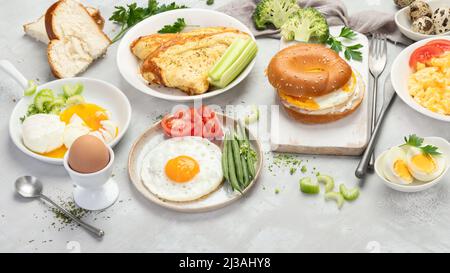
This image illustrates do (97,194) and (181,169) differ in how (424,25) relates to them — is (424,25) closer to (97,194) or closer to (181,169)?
(181,169)

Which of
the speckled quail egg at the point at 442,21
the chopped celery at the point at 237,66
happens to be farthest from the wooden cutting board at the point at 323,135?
the speckled quail egg at the point at 442,21

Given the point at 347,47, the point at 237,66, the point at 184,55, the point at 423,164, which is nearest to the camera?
the point at 423,164

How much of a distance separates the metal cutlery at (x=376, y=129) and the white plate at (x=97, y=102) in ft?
5.89

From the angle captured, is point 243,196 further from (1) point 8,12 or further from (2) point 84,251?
(1) point 8,12

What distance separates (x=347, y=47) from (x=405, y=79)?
626mm

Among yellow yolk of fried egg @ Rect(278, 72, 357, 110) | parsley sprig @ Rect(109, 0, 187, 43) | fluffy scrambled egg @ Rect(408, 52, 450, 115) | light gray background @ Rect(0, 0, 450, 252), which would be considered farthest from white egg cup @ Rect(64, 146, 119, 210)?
fluffy scrambled egg @ Rect(408, 52, 450, 115)

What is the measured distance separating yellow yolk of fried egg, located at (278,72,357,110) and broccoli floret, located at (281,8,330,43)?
817 millimetres

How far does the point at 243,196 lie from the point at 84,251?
116 cm

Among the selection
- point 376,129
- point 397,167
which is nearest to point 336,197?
point 397,167

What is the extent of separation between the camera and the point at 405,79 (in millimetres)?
4801

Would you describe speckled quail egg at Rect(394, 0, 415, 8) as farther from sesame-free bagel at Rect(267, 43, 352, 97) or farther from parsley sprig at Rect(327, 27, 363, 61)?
sesame-free bagel at Rect(267, 43, 352, 97)

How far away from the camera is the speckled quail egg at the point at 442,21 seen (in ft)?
17.2

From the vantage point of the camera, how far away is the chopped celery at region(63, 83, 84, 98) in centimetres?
491
